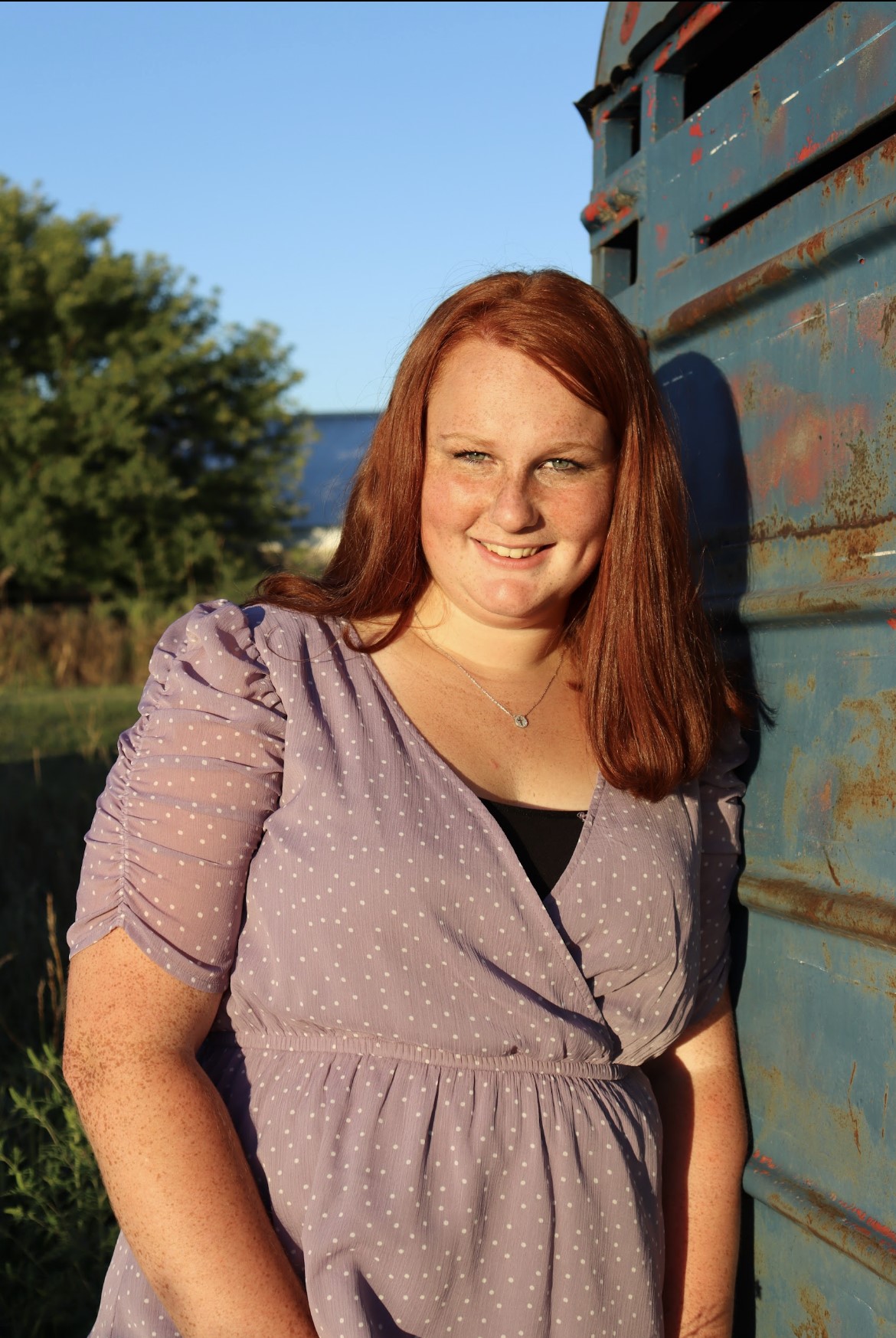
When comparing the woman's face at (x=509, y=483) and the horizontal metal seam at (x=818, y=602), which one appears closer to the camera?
the horizontal metal seam at (x=818, y=602)

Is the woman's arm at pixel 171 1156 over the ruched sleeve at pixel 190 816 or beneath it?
beneath

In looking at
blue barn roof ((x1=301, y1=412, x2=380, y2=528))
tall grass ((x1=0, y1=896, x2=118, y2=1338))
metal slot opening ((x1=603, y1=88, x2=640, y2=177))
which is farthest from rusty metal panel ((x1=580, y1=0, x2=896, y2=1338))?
tall grass ((x1=0, y1=896, x2=118, y2=1338))

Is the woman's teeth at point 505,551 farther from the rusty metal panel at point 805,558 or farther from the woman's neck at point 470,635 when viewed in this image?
the rusty metal panel at point 805,558

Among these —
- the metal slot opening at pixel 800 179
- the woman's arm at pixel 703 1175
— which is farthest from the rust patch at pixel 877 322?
the woman's arm at pixel 703 1175

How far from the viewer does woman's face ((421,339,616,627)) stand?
1.94m

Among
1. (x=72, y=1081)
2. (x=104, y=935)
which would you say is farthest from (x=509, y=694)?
(x=72, y=1081)

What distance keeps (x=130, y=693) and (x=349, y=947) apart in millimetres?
10122

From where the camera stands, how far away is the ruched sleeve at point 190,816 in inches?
65.4

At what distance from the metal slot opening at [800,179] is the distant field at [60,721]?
5.08m

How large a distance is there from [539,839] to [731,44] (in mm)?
1510

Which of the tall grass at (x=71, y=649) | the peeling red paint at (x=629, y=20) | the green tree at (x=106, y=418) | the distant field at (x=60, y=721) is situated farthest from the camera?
the green tree at (x=106, y=418)

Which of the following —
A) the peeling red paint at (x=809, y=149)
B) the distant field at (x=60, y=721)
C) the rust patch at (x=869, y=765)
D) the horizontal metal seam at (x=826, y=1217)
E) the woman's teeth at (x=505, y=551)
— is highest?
the peeling red paint at (x=809, y=149)

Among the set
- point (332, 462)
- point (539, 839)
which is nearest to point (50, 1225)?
point (539, 839)

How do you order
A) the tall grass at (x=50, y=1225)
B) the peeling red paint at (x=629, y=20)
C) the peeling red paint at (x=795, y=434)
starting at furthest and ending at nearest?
the tall grass at (x=50, y=1225) → the peeling red paint at (x=629, y=20) → the peeling red paint at (x=795, y=434)
